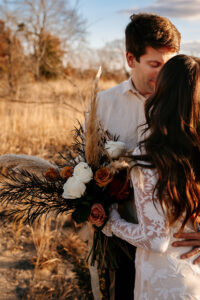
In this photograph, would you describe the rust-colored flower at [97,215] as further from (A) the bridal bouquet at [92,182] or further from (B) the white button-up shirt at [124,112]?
(B) the white button-up shirt at [124,112]

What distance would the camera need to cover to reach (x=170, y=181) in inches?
50.0

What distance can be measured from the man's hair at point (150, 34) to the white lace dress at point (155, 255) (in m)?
1.10

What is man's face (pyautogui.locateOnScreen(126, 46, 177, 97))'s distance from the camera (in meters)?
2.05

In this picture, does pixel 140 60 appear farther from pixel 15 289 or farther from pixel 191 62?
pixel 15 289

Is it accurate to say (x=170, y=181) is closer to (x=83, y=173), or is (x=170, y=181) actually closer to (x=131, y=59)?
(x=83, y=173)

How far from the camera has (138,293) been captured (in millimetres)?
1429

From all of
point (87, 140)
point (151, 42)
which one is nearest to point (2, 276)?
point (87, 140)

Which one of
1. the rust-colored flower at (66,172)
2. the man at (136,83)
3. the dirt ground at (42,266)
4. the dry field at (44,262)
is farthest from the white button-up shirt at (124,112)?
the dirt ground at (42,266)

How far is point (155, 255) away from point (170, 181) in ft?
1.14

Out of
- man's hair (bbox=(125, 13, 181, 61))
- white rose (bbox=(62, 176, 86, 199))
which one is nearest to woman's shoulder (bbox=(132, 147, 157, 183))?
white rose (bbox=(62, 176, 86, 199))

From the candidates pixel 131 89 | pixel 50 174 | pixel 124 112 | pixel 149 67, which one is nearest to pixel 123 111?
pixel 124 112

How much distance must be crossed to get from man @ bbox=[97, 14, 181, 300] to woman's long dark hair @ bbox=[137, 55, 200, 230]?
0.64 metres

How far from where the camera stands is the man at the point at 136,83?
201 centimetres

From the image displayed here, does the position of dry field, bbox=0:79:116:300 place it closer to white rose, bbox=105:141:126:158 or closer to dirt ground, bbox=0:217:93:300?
dirt ground, bbox=0:217:93:300
